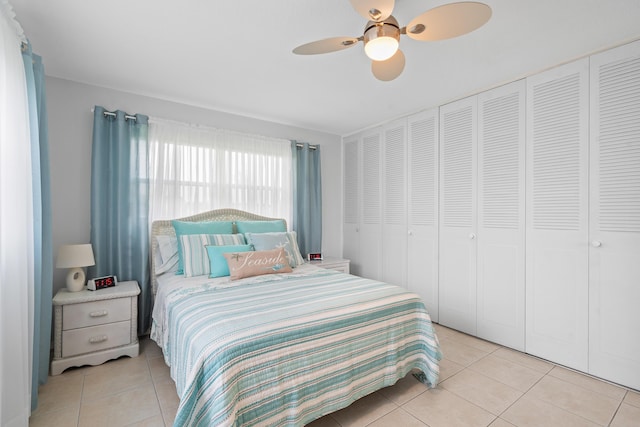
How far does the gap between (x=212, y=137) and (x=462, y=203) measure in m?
2.86

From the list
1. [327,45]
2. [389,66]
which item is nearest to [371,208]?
[389,66]

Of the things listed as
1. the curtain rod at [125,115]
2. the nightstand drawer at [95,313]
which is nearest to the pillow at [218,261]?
the nightstand drawer at [95,313]

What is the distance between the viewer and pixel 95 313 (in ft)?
7.76

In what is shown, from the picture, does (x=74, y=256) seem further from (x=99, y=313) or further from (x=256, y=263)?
(x=256, y=263)

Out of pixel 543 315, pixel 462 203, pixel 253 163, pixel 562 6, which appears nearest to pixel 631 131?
pixel 562 6

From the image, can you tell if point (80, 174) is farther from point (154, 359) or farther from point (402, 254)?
point (402, 254)

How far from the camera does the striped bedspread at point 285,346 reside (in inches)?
52.7

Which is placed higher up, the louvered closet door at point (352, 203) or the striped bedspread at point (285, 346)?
the louvered closet door at point (352, 203)

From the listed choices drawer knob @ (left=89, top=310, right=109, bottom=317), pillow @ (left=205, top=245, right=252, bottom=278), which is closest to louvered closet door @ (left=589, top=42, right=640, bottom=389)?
pillow @ (left=205, top=245, right=252, bottom=278)

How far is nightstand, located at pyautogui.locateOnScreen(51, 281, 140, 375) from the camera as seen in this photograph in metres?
2.27

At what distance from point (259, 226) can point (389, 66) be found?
84.7 inches

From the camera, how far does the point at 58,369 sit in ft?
7.39

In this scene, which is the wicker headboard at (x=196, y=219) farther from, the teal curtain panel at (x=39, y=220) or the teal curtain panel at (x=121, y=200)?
the teal curtain panel at (x=39, y=220)

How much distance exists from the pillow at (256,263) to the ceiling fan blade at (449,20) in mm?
2050
